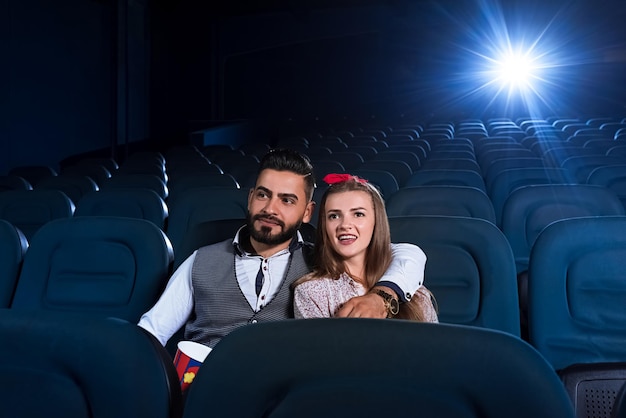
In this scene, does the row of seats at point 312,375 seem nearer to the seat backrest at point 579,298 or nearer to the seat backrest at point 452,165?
the seat backrest at point 579,298

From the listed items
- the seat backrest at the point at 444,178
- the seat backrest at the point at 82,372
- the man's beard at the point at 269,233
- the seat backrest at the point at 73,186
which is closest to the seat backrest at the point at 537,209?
the seat backrest at the point at 444,178

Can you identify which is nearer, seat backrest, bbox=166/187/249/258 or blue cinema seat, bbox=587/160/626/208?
seat backrest, bbox=166/187/249/258

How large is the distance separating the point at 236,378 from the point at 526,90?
20.5 meters

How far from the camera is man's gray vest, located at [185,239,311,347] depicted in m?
2.29

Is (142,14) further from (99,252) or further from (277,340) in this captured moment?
(277,340)

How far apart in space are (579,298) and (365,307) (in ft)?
2.82

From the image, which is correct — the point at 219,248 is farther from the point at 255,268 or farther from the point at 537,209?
the point at 537,209

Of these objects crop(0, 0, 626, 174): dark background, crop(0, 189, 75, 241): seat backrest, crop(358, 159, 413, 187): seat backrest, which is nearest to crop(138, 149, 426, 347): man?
crop(0, 189, 75, 241): seat backrest

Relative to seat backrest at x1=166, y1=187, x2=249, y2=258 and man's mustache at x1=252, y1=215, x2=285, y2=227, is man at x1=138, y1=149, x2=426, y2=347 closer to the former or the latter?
man's mustache at x1=252, y1=215, x2=285, y2=227

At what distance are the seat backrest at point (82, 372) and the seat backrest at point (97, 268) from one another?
1.48m

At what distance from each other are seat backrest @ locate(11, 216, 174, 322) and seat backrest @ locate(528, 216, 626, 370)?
1.28 metres

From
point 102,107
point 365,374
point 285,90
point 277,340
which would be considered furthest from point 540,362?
point 285,90

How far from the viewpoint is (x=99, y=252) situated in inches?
108

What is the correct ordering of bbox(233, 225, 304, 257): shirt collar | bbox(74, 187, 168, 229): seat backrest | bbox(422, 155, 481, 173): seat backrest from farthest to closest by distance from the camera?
bbox(422, 155, 481, 173): seat backrest < bbox(74, 187, 168, 229): seat backrest < bbox(233, 225, 304, 257): shirt collar
